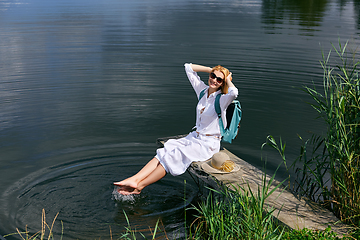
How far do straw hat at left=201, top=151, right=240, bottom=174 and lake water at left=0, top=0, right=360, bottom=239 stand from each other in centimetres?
72

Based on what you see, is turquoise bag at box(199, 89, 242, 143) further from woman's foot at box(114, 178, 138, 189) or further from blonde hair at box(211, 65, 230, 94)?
woman's foot at box(114, 178, 138, 189)

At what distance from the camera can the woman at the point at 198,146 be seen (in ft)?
16.8

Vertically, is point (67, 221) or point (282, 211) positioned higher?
point (282, 211)

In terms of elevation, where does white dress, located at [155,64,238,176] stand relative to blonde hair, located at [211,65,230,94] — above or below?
below

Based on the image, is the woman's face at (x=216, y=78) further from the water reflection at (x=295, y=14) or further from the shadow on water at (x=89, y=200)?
the water reflection at (x=295, y=14)

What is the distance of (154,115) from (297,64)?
659 cm

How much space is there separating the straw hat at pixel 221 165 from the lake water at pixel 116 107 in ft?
2.38

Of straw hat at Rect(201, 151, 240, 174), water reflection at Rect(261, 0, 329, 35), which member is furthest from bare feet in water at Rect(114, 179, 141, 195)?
water reflection at Rect(261, 0, 329, 35)

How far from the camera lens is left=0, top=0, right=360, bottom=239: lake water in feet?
17.4

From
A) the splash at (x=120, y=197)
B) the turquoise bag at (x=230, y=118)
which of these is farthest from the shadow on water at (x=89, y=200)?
the turquoise bag at (x=230, y=118)

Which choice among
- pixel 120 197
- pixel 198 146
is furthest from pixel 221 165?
pixel 120 197

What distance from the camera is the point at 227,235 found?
374cm

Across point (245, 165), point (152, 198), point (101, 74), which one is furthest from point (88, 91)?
point (245, 165)

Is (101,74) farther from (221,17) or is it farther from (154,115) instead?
(221,17)
